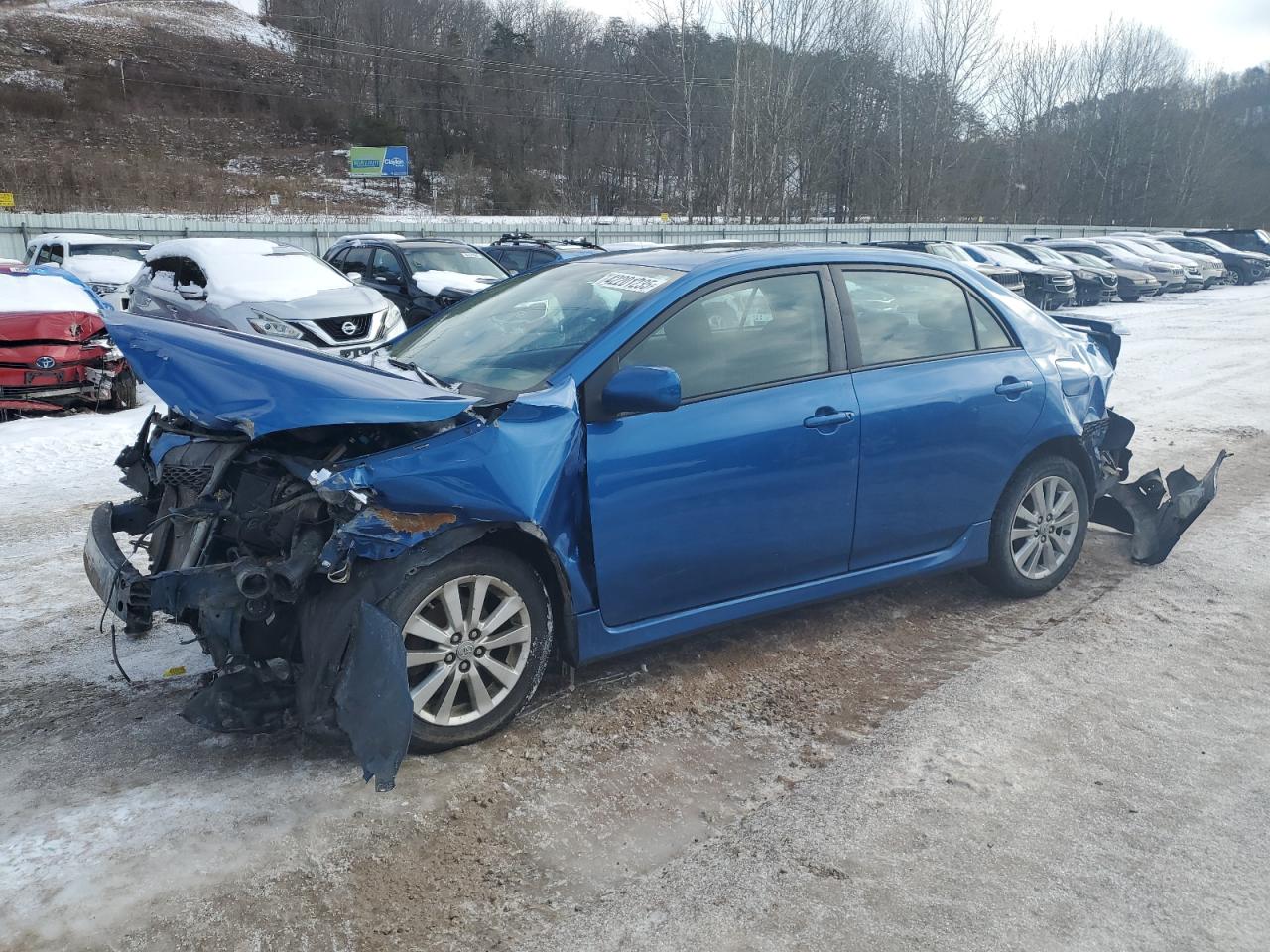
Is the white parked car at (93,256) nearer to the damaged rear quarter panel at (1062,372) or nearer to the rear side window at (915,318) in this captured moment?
the rear side window at (915,318)

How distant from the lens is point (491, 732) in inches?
140

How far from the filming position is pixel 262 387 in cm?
329

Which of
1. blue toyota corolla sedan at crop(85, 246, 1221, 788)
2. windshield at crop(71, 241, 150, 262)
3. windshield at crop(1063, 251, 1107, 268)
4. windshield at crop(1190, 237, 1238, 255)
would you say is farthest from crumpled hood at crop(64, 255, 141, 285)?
windshield at crop(1190, 237, 1238, 255)

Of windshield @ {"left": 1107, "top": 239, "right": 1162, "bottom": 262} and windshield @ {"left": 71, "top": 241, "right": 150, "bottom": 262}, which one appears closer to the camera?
windshield @ {"left": 71, "top": 241, "right": 150, "bottom": 262}

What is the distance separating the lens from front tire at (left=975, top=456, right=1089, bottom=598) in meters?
4.91

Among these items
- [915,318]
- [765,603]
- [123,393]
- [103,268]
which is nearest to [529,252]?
[103,268]

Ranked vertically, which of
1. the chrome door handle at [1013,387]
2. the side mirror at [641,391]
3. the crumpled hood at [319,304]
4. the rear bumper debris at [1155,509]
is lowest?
the rear bumper debris at [1155,509]

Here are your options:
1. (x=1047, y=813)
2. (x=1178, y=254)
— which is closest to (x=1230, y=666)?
(x=1047, y=813)

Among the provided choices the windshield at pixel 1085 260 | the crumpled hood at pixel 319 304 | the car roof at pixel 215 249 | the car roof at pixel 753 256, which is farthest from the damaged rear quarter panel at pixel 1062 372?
the windshield at pixel 1085 260

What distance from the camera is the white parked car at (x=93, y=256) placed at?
16.7 meters

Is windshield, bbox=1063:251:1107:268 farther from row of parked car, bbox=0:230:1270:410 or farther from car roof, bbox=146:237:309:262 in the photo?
car roof, bbox=146:237:309:262

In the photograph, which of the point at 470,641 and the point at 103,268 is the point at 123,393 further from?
the point at 470,641

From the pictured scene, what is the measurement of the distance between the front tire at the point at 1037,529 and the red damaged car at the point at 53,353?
7.94 m

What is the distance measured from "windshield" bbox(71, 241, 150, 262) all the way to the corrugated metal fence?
8.97 m
